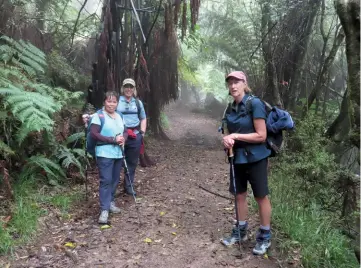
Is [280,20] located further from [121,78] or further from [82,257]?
[82,257]

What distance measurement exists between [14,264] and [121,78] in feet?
15.0

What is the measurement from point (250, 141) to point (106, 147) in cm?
211

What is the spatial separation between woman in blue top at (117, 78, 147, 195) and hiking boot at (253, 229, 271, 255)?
8.02 ft

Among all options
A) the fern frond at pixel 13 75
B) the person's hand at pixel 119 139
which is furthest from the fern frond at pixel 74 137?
the person's hand at pixel 119 139

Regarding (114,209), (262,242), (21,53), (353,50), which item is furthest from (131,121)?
(353,50)

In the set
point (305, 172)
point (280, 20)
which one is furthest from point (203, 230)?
point (280, 20)

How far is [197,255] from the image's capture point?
12.9 ft

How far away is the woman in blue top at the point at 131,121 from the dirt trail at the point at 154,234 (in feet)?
2.23

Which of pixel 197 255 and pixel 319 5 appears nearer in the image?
pixel 197 255

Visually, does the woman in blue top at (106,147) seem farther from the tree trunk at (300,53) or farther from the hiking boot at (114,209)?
the tree trunk at (300,53)

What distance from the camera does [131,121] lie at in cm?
562

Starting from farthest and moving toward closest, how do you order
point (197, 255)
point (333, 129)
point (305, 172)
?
point (333, 129) → point (305, 172) → point (197, 255)

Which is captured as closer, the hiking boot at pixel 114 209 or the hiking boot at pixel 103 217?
the hiking boot at pixel 103 217

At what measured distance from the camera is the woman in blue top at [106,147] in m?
4.71
